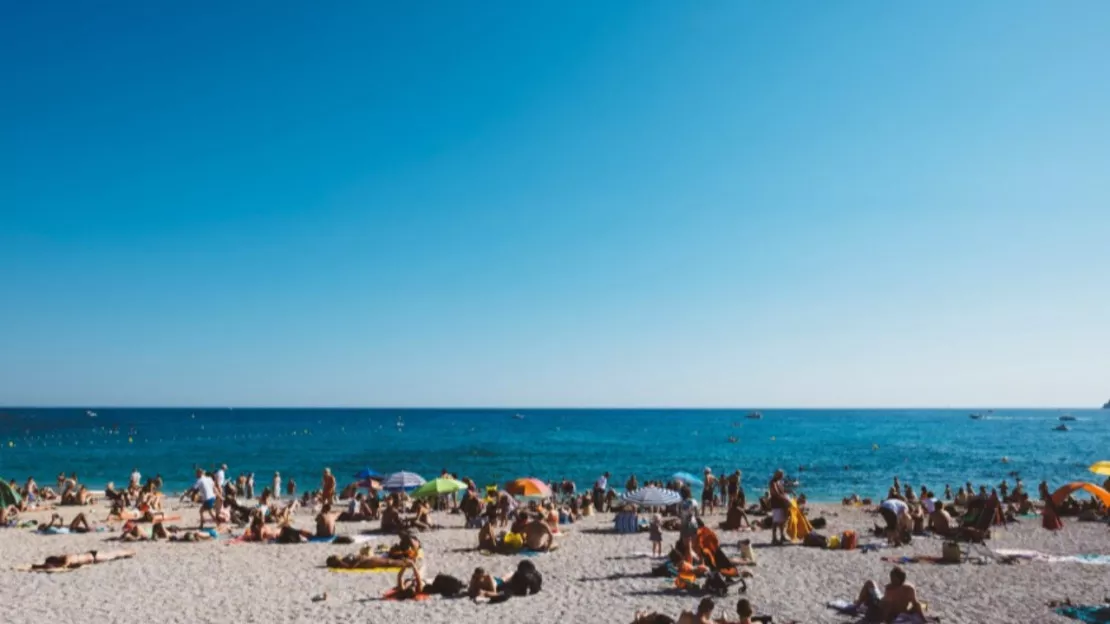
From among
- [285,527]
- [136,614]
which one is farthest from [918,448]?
[136,614]

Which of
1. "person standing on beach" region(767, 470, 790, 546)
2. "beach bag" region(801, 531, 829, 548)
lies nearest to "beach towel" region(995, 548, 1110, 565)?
"beach bag" region(801, 531, 829, 548)

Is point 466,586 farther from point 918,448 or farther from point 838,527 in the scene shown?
point 918,448

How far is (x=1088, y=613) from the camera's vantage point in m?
11.0

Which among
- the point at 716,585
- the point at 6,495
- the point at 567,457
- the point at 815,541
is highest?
the point at 6,495

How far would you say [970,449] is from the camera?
2926 inches

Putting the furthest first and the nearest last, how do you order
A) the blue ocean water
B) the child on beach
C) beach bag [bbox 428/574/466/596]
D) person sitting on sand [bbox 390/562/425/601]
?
1. the blue ocean water
2. the child on beach
3. beach bag [bbox 428/574/466/596]
4. person sitting on sand [bbox 390/562/425/601]

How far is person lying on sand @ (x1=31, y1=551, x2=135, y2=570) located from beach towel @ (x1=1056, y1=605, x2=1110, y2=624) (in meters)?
17.7

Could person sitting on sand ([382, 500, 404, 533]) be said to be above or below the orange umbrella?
below

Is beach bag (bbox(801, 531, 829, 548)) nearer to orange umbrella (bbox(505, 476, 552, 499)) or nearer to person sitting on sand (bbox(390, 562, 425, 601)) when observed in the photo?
orange umbrella (bbox(505, 476, 552, 499))

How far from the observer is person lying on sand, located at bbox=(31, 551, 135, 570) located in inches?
532

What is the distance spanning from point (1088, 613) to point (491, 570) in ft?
34.2

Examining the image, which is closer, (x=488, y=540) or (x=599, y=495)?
(x=488, y=540)

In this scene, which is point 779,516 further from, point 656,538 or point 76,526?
point 76,526

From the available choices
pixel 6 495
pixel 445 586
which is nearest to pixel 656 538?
pixel 445 586
